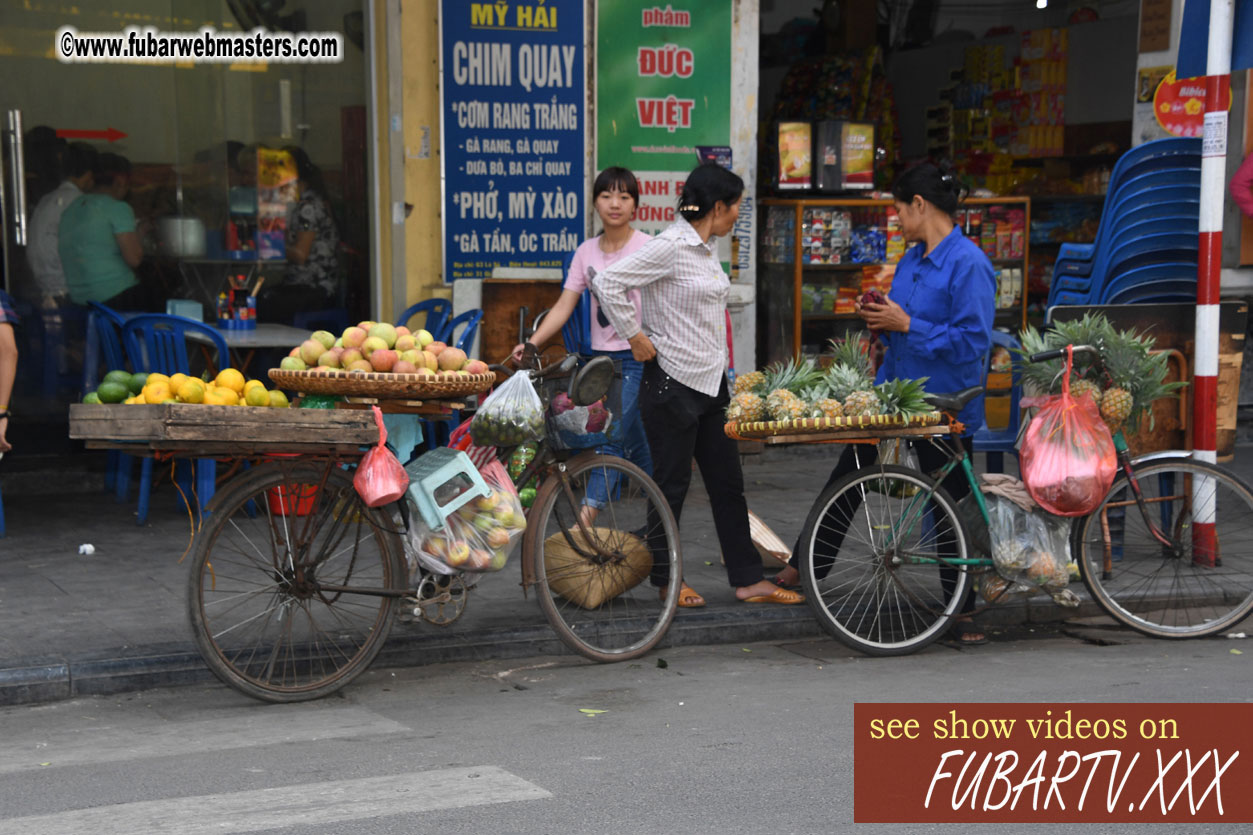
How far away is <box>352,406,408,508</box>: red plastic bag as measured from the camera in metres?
5.07

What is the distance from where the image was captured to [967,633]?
6.18 metres

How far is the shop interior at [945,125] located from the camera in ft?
35.1

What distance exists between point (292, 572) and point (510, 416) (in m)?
1.00

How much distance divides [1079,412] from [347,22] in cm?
558

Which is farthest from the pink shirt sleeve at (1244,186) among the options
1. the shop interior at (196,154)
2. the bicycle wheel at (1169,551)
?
the shop interior at (196,154)

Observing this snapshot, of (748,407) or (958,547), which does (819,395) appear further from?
(958,547)

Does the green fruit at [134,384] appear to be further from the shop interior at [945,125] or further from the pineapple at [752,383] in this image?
the shop interior at [945,125]

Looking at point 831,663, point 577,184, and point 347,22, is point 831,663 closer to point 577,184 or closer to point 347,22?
point 577,184

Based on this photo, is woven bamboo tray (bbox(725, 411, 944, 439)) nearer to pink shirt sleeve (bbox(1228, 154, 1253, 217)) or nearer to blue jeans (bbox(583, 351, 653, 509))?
blue jeans (bbox(583, 351, 653, 509))

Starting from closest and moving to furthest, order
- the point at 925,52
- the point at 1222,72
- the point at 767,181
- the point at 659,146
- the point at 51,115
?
the point at 1222,72
the point at 51,115
the point at 659,146
the point at 767,181
the point at 925,52

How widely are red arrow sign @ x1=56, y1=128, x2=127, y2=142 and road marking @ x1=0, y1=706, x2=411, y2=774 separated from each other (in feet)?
16.9

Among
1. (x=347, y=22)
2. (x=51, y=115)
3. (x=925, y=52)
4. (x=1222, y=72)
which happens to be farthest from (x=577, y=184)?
(x=925, y=52)

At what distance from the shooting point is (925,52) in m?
13.5

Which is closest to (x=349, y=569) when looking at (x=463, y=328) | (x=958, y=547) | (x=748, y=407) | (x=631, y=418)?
(x=748, y=407)
